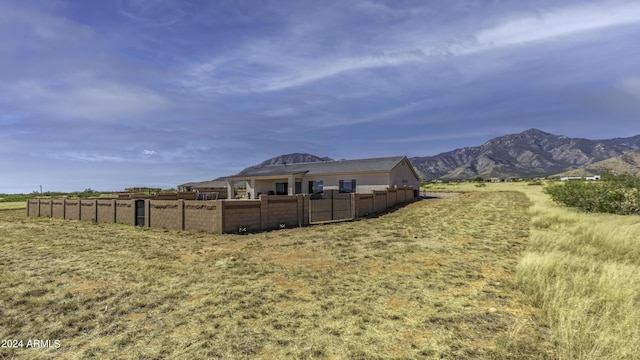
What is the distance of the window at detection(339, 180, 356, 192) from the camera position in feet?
105

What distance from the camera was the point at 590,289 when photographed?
6.70 m

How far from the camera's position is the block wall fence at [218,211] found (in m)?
17.1

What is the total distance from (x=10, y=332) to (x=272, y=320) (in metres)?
4.45

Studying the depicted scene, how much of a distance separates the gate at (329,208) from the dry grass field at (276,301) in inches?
281

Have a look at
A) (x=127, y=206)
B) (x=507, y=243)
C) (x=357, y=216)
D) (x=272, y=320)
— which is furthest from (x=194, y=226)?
(x=507, y=243)

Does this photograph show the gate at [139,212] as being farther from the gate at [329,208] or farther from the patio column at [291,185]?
the patio column at [291,185]

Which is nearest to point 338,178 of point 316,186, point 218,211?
point 316,186

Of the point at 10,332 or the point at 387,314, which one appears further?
the point at 387,314

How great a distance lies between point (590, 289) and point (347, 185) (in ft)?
84.8

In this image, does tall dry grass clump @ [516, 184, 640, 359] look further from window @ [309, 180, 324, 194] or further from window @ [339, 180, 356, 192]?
window @ [309, 180, 324, 194]

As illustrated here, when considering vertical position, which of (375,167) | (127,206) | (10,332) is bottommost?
(10,332)

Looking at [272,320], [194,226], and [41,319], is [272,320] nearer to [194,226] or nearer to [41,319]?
[41,319]

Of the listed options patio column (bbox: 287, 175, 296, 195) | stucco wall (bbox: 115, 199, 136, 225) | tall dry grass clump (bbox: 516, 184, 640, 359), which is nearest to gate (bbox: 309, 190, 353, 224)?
patio column (bbox: 287, 175, 296, 195)

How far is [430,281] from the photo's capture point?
8.09 metres
